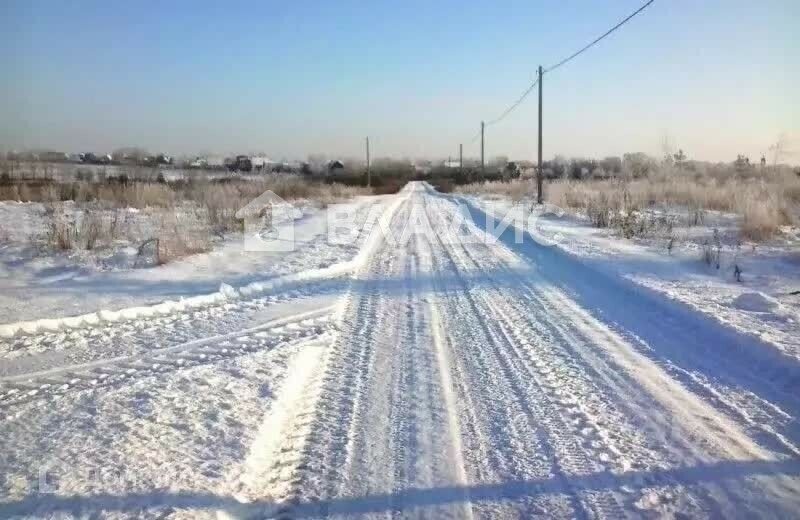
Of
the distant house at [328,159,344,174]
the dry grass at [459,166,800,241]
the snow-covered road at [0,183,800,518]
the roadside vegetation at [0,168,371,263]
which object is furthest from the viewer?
the distant house at [328,159,344,174]

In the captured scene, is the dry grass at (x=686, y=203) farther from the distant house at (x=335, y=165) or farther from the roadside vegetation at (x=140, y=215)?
the distant house at (x=335, y=165)

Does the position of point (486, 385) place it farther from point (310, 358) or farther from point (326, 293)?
point (326, 293)

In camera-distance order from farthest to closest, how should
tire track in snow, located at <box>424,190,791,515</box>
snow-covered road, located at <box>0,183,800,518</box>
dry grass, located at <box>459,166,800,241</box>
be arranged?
dry grass, located at <box>459,166,800,241</box> < tire track in snow, located at <box>424,190,791,515</box> < snow-covered road, located at <box>0,183,800,518</box>

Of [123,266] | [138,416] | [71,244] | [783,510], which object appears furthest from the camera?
[71,244]

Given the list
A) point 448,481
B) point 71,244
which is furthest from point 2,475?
point 71,244

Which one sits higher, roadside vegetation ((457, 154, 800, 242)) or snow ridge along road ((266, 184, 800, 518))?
roadside vegetation ((457, 154, 800, 242))

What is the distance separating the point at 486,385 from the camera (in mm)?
5047

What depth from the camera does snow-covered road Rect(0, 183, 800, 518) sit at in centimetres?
330

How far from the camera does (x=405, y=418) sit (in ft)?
14.4

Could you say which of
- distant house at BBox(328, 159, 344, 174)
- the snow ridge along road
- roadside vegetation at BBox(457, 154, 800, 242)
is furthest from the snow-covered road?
distant house at BBox(328, 159, 344, 174)

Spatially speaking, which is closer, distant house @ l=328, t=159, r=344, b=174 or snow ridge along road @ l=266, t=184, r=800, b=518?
snow ridge along road @ l=266, t=184, r=800, b=518

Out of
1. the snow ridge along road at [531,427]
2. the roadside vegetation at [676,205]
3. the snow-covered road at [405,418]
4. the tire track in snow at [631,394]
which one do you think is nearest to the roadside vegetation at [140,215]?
the snow-covered road at [405,418]

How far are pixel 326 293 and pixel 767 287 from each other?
6.68 m

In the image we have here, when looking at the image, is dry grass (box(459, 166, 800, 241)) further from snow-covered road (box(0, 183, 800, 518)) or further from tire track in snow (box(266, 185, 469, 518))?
tire track in snow (box(266, 185, 469, 518))
